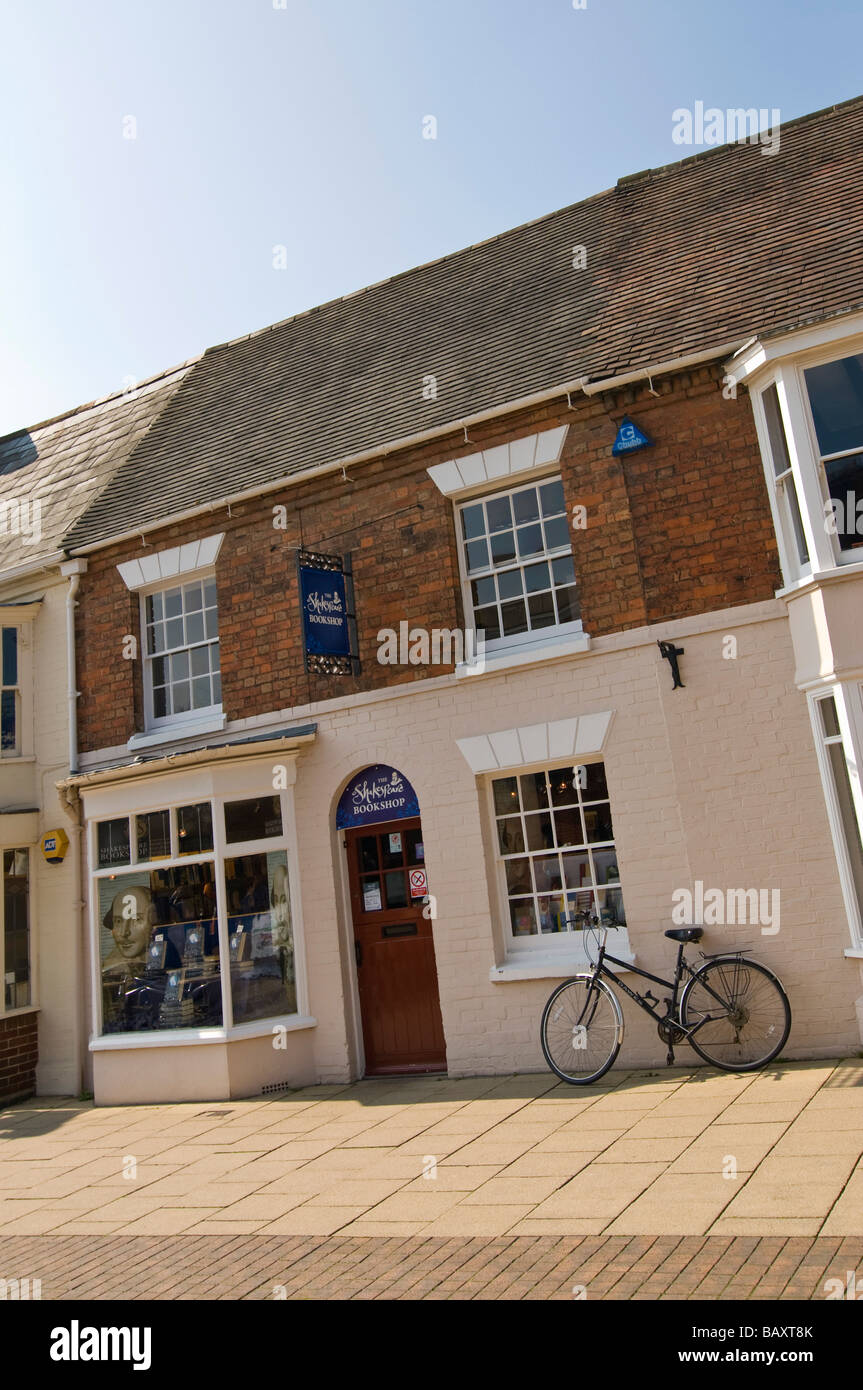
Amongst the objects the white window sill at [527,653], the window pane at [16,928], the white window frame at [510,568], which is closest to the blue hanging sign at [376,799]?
the white window sill at [527,653]

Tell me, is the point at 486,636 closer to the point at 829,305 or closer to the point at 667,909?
the point at 667,909

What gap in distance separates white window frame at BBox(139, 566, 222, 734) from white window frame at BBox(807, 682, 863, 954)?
6325 millimetres

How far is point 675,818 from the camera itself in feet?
28.0

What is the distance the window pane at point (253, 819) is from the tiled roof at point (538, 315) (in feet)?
11.4

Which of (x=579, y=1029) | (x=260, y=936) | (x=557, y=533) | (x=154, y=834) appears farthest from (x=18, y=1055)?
(x=557, y=533)

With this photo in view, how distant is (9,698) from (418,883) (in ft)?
19.0

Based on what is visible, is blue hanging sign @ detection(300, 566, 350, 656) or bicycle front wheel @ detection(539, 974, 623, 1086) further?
blue hanging sign @ detection(300, 566, 350, 656)

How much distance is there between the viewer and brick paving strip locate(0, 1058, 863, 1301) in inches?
180

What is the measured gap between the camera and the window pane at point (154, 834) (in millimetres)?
10656

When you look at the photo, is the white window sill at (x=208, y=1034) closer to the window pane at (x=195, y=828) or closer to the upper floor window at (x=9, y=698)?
the window pane at (x=195, y=828)

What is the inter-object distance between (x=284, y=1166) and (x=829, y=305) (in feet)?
26.2

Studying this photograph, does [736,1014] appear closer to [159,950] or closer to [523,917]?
[523,917]

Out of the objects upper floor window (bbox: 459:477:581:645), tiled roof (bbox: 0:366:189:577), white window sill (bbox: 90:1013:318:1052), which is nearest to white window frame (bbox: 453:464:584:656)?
upper floor window (bbox: 459:477:581:645)

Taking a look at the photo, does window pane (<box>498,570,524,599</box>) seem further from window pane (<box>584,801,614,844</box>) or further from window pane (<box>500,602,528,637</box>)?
window pane (<box>584,801,614,844</box>)
